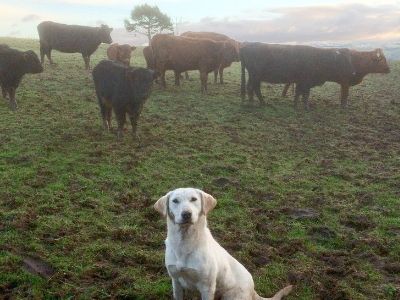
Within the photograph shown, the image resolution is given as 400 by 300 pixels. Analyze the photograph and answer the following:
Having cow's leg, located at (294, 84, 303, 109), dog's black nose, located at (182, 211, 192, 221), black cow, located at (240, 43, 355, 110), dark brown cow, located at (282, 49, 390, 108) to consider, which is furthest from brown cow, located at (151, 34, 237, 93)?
dog's black nose, located at (182, 211, 192, 221)

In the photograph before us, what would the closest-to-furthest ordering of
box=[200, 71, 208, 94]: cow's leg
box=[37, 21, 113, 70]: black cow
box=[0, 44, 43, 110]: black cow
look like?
box=[0, 44, 43, 110]: black cow < box=[200, 71, 208, 94]: cow's leg < box=[37, 21, 113, 70]: black cow

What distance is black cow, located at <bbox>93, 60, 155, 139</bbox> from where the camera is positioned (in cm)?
1074

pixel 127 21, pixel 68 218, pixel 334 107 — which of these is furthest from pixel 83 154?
pixel 127 21

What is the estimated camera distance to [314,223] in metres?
7.19

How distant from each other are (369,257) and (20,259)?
4.38m

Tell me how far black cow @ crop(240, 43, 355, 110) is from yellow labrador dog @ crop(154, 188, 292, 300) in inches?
448

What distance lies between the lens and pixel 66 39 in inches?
776

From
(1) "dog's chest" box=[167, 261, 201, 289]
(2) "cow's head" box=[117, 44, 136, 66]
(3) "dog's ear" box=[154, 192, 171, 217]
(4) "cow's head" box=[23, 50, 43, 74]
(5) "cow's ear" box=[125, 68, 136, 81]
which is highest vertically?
(3) "dog's ear" box=[154, 192, 171, 217]

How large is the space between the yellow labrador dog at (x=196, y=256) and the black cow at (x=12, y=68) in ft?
32.1

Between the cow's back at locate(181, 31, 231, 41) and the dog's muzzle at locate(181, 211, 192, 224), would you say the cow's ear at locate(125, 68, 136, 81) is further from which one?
the cow's back at locate(181, 31, 231, 41)

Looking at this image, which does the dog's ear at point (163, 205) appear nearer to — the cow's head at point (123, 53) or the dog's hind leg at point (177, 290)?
the dog's hind leg at point (177, 290)

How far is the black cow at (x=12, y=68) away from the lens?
12.9 m

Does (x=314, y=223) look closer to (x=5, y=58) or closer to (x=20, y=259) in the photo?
(x=20, y=259)

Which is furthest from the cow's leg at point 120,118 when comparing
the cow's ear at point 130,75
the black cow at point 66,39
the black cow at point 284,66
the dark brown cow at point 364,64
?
the black cow at point 66,39
